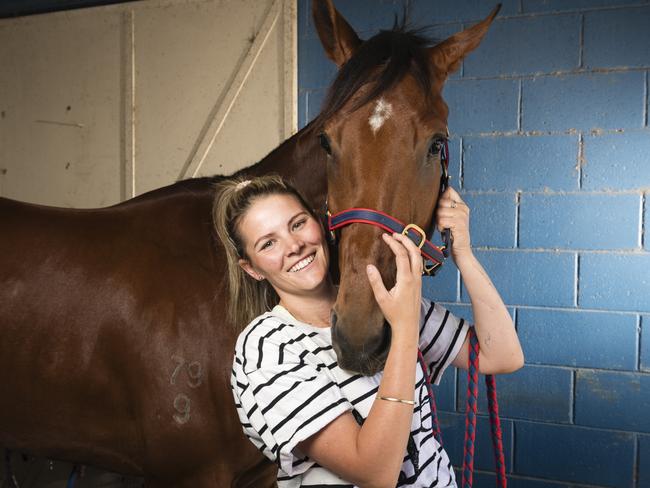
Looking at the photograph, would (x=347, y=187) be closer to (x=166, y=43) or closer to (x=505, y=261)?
(x=505, y=261)

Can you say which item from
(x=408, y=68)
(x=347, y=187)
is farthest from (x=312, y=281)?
(x=408, y=68)

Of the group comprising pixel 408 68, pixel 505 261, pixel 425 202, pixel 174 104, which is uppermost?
pixel 174 104

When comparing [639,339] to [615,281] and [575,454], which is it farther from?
[575,454]

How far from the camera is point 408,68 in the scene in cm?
116

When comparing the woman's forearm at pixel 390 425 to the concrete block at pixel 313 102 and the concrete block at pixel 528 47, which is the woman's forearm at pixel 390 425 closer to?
the concrete block at pixel 528 47

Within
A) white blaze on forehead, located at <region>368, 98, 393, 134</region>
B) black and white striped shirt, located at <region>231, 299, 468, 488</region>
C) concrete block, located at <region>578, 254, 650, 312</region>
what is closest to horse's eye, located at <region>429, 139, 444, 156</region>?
white blaze on forehead, located at <region>368, 98, 393, 134</region>

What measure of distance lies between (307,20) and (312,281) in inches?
76.5

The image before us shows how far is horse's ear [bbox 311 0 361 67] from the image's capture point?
4.38 feet

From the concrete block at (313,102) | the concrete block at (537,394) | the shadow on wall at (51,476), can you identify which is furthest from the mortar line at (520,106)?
the shadow on wall at (51,476)

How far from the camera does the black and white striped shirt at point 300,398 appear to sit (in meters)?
0.83

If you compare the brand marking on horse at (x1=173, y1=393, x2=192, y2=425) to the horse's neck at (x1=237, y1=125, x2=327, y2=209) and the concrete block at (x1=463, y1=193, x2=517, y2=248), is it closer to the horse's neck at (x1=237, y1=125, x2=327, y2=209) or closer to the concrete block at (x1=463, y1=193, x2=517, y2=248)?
the horse's neck at (x1=237, y1=125, x2=327, y2=209)

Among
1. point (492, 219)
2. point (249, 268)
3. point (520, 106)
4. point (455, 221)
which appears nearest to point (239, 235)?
point (249, 268)

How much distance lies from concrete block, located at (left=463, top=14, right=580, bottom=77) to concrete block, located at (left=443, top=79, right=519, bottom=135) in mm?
Answer: 50

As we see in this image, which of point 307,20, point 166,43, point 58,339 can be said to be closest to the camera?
point 58,339
